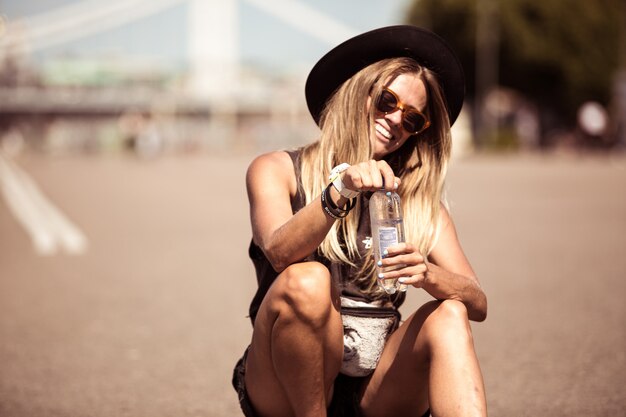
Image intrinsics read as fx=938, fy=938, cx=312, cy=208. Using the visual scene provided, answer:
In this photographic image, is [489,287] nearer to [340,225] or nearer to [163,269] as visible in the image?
[163,269]

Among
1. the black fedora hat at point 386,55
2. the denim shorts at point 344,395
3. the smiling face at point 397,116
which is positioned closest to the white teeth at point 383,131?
the smiling face at point 397,116

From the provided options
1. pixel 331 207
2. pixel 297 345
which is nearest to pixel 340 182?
pixel 331 207

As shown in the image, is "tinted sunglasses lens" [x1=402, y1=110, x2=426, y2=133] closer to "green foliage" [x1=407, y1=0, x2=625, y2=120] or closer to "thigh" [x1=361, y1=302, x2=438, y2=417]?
"thigh" [x1=361, y1=302, x2=438, y2=417]

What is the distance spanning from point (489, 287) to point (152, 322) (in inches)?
97.1

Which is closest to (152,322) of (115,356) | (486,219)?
(115,356)

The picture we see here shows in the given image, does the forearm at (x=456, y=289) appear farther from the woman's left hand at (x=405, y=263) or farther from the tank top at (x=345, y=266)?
the tank top at (x=345, y=266)

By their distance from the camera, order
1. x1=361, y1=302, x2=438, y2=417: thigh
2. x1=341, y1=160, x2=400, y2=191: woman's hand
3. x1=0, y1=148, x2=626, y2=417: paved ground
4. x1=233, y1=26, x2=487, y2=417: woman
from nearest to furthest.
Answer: x1=341, y1=160, x2=400, y2=191: woman's hand, x1=233, y1=26, x2=487, y2=417: woman, x1=361, y1=302, x2=438, y2=417: thigh, x1=0, y1=148, x2=626, y2=417: paved ground

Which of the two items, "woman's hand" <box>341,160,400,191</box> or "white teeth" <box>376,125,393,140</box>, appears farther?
"white teeth" <box>376,125,393,140</box>

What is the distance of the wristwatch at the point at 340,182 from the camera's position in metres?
2.32

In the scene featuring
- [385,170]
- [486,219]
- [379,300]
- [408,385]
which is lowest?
[486,219]

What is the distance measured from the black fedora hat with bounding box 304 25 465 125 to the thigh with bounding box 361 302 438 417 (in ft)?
2.18

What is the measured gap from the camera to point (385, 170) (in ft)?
7.61

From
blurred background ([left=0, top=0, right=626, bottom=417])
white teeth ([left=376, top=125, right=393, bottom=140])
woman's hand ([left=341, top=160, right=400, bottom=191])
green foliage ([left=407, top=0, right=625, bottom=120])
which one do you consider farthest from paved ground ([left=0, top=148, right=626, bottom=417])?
green foliage ([left=407, top=0, right=625, bottom=120])

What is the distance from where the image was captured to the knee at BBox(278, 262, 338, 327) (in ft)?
7.75
